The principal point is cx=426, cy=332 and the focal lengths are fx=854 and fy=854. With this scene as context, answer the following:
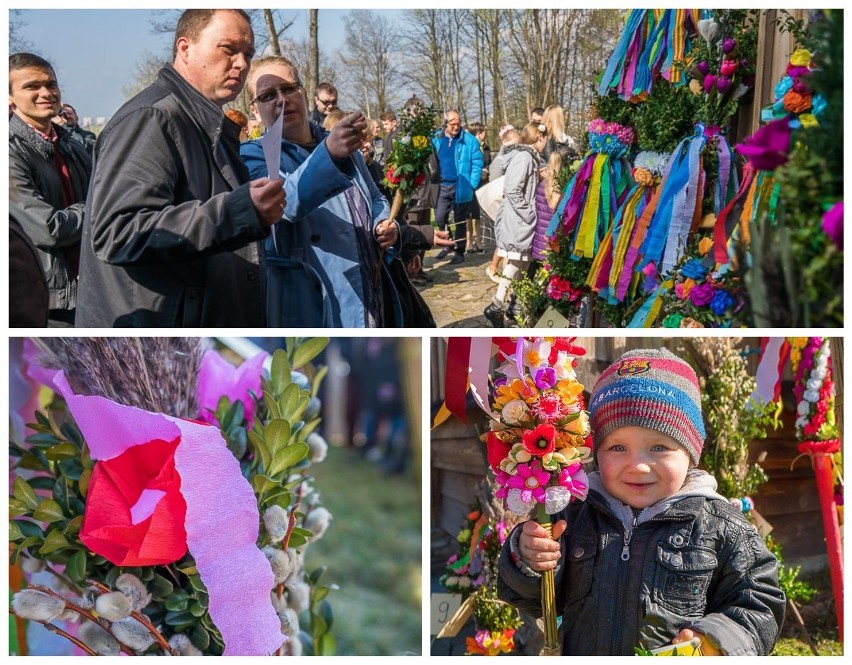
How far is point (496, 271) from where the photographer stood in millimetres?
5875

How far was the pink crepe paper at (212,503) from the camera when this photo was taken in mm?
1691

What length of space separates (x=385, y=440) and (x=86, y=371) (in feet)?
2.37

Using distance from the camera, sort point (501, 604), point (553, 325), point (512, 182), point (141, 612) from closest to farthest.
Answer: point (141, 612) → point (501, 604) → point (553, 325) → point (512, 182)

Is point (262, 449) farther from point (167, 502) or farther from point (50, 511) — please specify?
point (50, 511)

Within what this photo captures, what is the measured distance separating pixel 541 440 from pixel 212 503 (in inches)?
27.6

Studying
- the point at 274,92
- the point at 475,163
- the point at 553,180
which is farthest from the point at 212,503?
the point at 475,163

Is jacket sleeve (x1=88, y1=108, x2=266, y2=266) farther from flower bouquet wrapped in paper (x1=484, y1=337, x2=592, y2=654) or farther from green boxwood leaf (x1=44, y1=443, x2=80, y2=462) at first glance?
flower bouquet wrapped in paper (x1=484, y1=337, x2=592, y2=654)

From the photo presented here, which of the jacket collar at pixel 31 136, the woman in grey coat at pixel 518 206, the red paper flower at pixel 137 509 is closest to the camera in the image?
the red paper flower at pixel 137 509

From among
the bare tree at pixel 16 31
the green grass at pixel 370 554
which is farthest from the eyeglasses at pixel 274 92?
the green grass at pixel 370 554

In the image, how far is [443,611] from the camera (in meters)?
2.95

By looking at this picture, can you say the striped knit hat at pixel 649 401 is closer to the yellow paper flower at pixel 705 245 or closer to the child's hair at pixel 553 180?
the yellow paper flower at pixel 705 245

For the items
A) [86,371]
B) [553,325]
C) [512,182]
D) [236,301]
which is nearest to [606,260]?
[553,325]

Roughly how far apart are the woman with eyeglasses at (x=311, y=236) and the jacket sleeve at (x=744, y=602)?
1.30 meters

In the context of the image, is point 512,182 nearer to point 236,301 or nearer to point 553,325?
point 553,325
